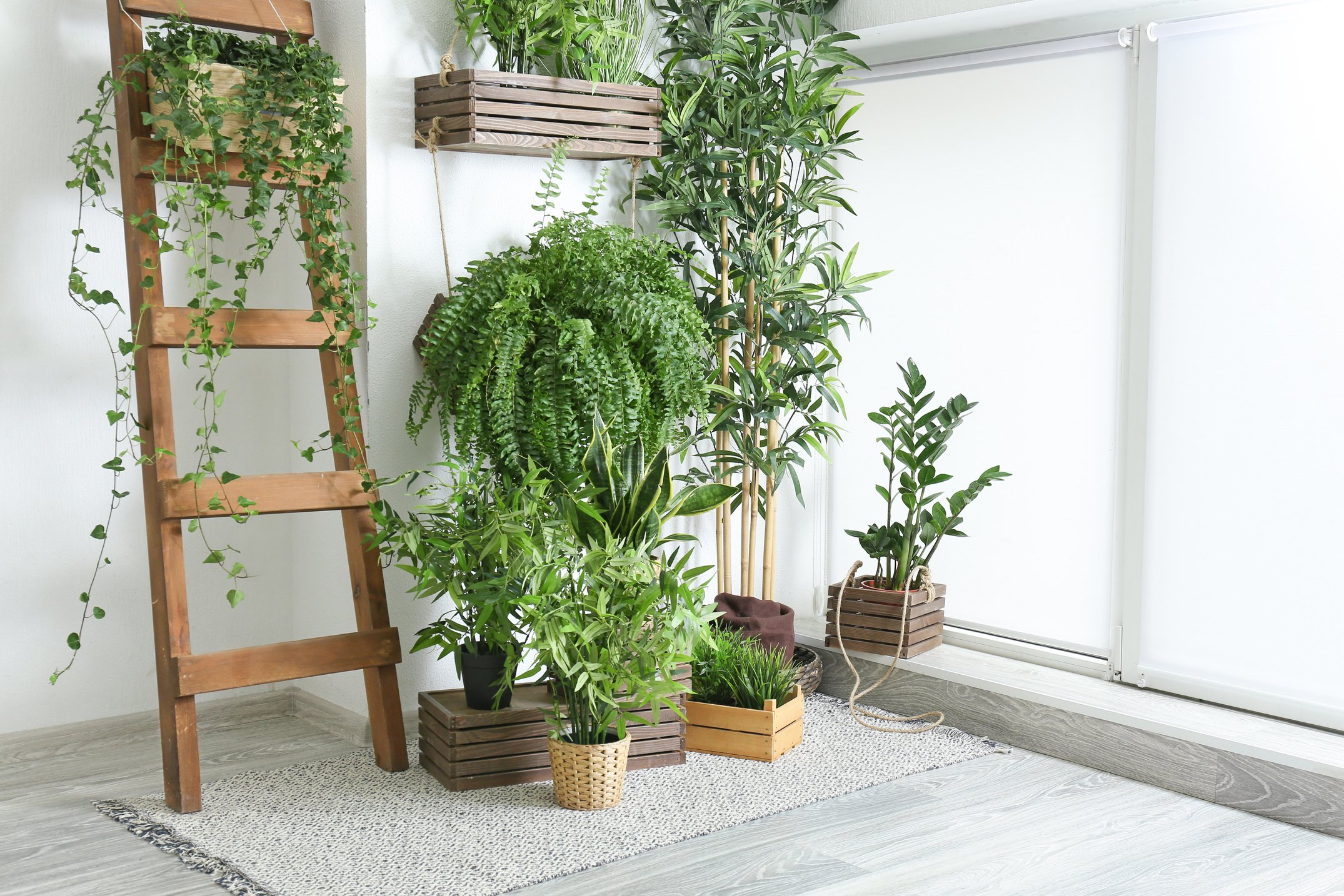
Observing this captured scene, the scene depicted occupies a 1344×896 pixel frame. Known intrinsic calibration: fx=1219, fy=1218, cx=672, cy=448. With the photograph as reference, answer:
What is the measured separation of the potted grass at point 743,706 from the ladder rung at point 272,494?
34.7 inches

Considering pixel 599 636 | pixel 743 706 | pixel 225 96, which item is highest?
pixel 225 96

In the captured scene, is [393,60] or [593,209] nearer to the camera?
[393,60]

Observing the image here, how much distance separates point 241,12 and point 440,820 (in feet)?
5.80

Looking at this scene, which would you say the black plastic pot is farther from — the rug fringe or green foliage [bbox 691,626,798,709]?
the rug fringe

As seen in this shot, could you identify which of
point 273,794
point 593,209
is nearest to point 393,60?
point 593,209

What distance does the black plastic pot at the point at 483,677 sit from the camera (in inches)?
101

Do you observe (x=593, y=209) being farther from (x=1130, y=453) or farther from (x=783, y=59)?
(x=1130, y=453)

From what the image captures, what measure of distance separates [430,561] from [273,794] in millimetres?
591

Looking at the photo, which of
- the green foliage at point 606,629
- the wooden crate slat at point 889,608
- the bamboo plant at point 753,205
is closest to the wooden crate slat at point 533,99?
the bamboo plant at point 753,205

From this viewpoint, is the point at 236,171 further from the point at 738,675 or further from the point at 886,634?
the point at 886,634

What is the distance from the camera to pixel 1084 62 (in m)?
3.17

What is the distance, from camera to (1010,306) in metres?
3.39

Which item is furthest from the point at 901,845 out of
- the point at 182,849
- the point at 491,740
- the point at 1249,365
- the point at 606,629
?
the point at 1249,365

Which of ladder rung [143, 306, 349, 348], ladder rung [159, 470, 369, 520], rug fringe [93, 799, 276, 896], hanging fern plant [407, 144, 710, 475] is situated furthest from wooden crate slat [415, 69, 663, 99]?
rug fringe [93, 799, 276, 896]
